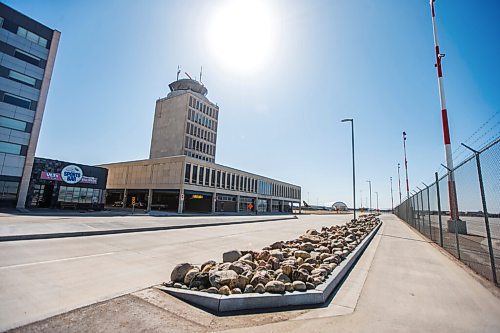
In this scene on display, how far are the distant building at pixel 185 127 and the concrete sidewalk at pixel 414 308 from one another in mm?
56789

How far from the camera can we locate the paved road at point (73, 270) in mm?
3987

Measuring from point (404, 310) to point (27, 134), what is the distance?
40744 mm

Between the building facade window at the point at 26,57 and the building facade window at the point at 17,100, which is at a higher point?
the building facade window at the point at 26,57

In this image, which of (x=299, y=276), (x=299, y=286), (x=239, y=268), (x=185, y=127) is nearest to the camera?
(x=299, y=286)

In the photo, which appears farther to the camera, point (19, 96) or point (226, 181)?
point (226, 181)

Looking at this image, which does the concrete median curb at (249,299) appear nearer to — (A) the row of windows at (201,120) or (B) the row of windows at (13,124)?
(B) the row of windows at (13,124)

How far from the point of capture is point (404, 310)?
4.08m

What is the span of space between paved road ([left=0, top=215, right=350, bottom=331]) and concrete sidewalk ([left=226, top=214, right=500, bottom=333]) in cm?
314

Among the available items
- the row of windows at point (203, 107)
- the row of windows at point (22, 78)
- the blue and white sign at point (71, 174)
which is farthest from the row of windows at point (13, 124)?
the row of windows at point (203, 107)

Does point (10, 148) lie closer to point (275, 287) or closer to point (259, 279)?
point (259, 279)

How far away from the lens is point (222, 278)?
4.61 metres

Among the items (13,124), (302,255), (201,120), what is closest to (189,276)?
(302,255)

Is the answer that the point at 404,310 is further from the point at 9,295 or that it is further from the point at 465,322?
the point at 9,295

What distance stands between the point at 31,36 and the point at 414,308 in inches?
1811
